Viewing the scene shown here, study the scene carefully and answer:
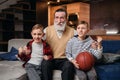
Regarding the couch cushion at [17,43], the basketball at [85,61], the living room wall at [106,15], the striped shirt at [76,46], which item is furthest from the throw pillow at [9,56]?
the living room wall at [106,15]

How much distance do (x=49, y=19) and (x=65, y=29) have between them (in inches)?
267

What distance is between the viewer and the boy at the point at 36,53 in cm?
248

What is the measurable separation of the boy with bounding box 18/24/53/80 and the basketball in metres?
0.37

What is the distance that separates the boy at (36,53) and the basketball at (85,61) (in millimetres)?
367

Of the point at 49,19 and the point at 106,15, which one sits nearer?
the point at 106,15

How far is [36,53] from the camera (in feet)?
8.46

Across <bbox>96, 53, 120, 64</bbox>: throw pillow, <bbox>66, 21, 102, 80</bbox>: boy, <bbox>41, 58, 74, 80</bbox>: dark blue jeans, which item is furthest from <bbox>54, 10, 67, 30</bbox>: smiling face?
<bbox>96, 53, 120, 64</bbox>: throw pillow

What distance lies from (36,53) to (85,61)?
0.61 metres

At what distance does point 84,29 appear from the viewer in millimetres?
2508

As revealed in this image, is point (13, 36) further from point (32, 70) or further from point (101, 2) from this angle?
point (32, 70)

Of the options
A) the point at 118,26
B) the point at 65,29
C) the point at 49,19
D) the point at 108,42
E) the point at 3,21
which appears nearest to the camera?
the point at 65,29

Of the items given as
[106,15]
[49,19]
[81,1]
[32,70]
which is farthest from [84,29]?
[49,19]

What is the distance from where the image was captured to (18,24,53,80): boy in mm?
2480

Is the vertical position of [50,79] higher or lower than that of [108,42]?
lower
